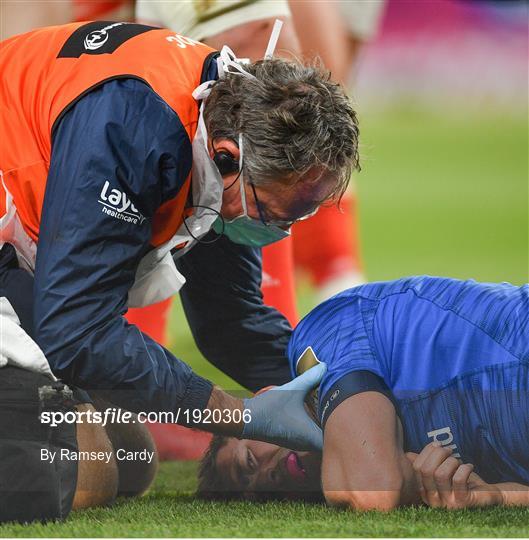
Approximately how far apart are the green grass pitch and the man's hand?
26mm

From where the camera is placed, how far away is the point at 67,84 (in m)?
2.02

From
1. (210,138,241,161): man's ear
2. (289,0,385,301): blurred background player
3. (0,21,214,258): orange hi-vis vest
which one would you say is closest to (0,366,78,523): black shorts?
(0,21,214,258): orange hi-vis vest

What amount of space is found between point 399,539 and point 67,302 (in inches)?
27.4

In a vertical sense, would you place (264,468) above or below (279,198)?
below

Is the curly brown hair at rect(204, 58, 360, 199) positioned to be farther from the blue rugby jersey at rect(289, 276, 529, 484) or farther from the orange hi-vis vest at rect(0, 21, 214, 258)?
the blue rugby jersey at rect(289, 276, 529, 484)

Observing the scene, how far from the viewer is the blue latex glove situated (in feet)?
6.82

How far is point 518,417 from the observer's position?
6.53 feet

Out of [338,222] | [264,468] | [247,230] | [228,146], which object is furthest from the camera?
[338,222]

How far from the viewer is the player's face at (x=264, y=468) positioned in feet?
6.99

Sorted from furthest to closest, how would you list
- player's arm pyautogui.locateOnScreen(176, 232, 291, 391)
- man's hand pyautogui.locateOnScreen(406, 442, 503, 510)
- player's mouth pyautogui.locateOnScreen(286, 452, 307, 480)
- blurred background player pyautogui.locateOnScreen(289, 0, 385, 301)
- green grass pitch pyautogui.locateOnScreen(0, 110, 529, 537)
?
1. blurred background player pyautogui.locateOnScreen(289, 0, 385, 301)
2. player's arm pyautogui.locateOnScreen(176, 232, 291, 391)
3. player's mouth pyautogui.locateOnScreen(286, 452, 307, 480)
4. man's hand pyautogui.locateOnScreen(406, 442, 503, 510)
5. green grass pitch pyautogui.locateOnScreen(0, 110, 529, 537)

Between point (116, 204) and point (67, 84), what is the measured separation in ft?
0.88

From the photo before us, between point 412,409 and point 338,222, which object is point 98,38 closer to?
point 412,409

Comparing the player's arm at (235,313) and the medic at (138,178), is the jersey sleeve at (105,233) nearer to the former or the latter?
the medic at (138,178)

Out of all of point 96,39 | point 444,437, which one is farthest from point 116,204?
point 444,437
